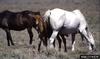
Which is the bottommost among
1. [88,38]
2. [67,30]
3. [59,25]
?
[88,38]

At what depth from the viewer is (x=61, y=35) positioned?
10.4 metres

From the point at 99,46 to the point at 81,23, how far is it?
4.03ft

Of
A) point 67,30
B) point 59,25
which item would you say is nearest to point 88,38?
point 67,30

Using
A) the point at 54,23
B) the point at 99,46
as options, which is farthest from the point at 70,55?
the point at 99,46

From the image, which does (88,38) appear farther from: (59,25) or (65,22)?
(59,25)

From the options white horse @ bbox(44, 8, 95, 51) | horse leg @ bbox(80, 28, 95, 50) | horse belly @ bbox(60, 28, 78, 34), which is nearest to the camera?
white horse @ bbox(44, 8, 95, 51)

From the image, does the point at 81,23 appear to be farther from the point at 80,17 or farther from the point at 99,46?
the point at 99,46

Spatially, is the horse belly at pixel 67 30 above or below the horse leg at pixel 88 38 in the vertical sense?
above

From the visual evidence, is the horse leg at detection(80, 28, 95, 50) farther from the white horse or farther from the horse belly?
the horse belly

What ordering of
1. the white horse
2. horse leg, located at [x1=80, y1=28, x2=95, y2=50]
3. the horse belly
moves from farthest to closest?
horse leg, located at [x1=80, y1=28, x2=95, y2=50]
the horse belly
the white horse

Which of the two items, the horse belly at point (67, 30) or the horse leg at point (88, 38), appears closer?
the horse belly at point (67, 30)

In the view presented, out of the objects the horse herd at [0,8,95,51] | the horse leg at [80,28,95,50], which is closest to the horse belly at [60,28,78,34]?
the horse herd at [0,8,95,51]

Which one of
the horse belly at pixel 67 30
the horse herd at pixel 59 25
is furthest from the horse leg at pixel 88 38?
the horse belly at pixel 67 30

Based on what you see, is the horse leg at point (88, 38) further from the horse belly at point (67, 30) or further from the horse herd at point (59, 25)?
the horse belly at point (67, 30)
